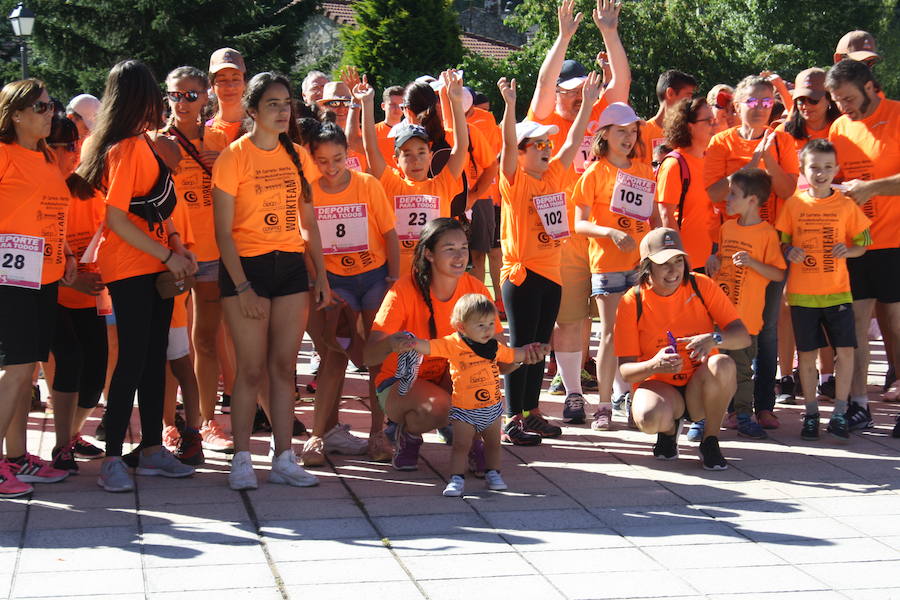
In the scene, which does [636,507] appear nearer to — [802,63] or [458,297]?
[458,297]

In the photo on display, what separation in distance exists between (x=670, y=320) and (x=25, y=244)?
3374 millimetres

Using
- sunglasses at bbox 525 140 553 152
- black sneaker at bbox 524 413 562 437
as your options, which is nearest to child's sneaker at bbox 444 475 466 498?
black sneaker at bbox 524 413 562 437

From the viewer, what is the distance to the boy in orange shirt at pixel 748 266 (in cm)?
707

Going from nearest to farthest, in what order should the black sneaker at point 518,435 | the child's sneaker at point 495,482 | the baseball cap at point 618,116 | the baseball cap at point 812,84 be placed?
the child's sneaker at point 495,482
the black sneaker at point 518,435
the baseball cap at point 618,116
the baseball cap at point 812,84

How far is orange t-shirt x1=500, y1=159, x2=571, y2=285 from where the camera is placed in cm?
681

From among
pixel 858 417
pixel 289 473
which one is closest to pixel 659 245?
pixel 858 417

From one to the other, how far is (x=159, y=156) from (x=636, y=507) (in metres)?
2.95

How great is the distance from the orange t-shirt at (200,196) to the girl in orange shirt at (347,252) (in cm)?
71

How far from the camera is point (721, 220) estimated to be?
24.9 feet

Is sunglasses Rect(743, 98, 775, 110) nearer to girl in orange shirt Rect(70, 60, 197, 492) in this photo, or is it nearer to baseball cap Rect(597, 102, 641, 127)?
baseball cap Rect(597, 102, 641, 127)

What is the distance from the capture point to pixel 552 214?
22.3ft

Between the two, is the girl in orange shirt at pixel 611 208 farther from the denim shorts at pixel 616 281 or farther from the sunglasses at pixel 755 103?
the sunglasses at pixel 755 103

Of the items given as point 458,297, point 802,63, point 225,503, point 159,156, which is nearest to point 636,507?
point 458,297

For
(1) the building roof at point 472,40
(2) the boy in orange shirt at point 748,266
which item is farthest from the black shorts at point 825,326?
(1) the building roof at point 472,40
